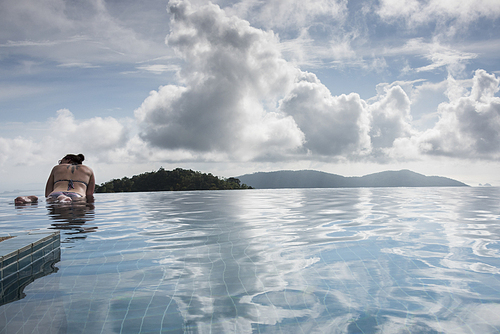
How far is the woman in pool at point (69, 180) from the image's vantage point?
10.2m

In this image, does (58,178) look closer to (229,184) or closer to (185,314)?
(185,314)

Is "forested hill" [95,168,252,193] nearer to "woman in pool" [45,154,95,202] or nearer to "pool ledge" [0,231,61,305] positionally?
"woman in pool" [45,154,95,202]

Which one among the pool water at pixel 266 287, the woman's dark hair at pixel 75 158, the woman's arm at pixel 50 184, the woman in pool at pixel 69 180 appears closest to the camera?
the pool water at pixel 266 287

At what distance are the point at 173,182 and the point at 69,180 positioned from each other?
48419 millimetres

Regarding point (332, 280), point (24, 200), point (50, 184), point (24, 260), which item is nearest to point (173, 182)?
point (24, 200)

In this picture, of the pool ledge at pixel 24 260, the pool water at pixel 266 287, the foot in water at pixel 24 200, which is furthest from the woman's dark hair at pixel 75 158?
the pool ledge at pixel 24 260

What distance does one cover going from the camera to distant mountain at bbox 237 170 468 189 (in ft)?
463

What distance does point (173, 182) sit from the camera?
58.0 meters

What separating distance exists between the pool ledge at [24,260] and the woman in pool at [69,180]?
7.22 meters

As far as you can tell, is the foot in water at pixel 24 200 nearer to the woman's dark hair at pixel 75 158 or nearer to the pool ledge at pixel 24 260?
the woman's dark hair at pixel 75 158

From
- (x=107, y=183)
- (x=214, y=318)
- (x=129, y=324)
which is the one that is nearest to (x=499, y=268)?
(x=214, y=318)

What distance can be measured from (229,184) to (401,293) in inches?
2221

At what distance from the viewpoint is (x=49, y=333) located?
197 centimetres

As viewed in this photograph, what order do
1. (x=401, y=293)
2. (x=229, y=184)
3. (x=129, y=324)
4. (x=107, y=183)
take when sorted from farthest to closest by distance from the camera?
(x=229, y=184) < (x=107, y=183) < (x=401, y=293) < (x=129, y=324)
